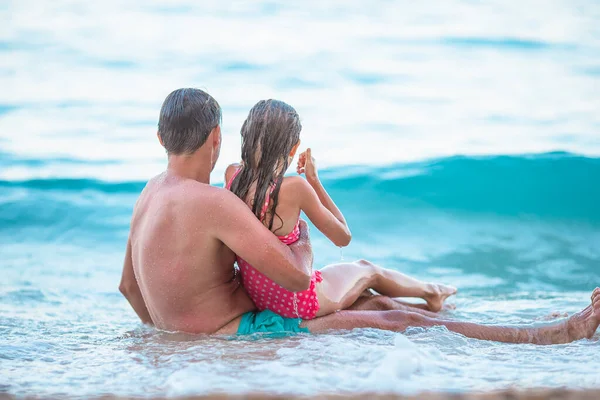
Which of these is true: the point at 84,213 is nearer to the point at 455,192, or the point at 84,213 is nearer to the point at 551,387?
the point at 455,192

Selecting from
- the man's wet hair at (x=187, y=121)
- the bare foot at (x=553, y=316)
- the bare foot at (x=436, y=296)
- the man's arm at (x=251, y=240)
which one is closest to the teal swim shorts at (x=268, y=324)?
the man's arm at (x=251, y=240)

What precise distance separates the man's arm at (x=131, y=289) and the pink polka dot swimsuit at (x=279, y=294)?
650 millimetres

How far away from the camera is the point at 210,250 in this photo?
10.2ft

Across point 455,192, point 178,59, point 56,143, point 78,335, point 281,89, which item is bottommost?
point 78,335

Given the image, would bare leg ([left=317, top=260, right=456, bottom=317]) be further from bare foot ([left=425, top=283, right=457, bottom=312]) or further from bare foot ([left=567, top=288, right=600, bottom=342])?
bare foot ([left=567, top=288, right=600, bottom=342])

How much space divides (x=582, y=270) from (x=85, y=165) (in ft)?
21.9

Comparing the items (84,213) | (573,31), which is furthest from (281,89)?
(573,31)

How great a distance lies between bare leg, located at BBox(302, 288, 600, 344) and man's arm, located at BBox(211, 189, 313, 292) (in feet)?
1.63

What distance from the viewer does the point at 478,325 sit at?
11.3 ft

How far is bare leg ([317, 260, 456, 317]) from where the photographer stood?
11.9 feet

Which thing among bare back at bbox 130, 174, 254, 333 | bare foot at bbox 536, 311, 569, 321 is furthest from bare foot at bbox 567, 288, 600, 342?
bare back at bbox 130, 174, 254, 333

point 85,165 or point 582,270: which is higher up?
point 85,165

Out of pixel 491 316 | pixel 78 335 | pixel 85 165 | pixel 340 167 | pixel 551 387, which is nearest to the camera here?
pixel 551 387

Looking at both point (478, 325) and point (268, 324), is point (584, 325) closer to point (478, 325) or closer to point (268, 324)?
point (478, 325)
